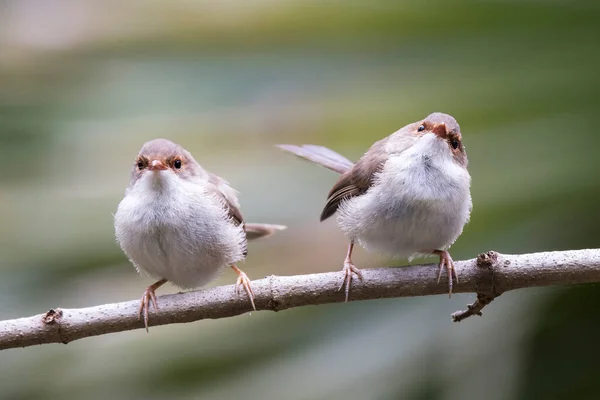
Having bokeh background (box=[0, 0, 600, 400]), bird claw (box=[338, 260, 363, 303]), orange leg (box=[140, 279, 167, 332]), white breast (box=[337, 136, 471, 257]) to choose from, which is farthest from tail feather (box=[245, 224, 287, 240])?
bird claw (box=[338, 260, 363, 303])

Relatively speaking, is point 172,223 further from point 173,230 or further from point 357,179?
point 357,179

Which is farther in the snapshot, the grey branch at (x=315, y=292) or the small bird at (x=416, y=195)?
the small bird at (x=416, y=195)

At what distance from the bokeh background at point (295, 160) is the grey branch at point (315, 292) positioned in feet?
1.58

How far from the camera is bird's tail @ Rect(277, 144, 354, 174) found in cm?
348

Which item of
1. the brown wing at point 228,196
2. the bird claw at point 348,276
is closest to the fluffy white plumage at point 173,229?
the brown wing at point 228,196

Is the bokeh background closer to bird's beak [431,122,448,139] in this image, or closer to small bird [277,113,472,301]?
small bird [277,113,472,301]

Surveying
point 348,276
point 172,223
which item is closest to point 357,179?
point 348,276

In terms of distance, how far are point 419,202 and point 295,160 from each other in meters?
0.80

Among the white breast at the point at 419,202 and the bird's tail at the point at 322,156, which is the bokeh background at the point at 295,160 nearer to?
the bird's tail at the point at 322,156

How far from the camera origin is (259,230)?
3.72 m

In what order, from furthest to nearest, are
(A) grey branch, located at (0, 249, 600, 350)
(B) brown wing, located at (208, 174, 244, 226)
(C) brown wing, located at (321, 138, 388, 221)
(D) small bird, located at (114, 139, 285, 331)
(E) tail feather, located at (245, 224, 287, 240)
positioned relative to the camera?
1. (E) tail feather, located at (245, 224, 287, 240)
2. (B) brown wing, located at (208, 174, 244, 226)
3. (C) brown wing, located at (321, 138, 388, 221)
4. (D) small bird, located at (114, 139, 285, 331)
5. (A) grey branch, located at (0, 249, 600, 350)

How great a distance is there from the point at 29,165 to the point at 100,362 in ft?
3.44

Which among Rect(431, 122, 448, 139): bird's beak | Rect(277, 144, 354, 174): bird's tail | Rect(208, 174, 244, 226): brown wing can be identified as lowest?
Rect(208, 174, 244, 226): brown wing

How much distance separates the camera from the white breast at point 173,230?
3.18m
